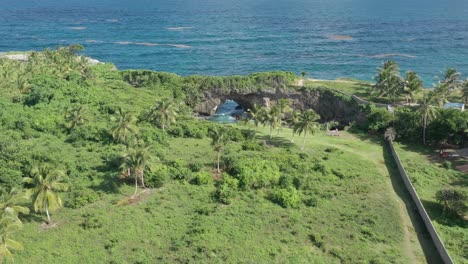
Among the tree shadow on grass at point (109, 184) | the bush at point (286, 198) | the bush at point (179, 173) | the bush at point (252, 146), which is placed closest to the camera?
the bush at point (286, 198)

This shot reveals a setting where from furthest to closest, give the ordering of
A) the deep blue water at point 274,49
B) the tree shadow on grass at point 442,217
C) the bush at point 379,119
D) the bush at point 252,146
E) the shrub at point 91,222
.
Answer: the deep blue water at point 274,49 < the bush at point 379,119 < the bush at point 252,146 < the tree shadow on grass at point 442,217 < the shrub at point 91,222

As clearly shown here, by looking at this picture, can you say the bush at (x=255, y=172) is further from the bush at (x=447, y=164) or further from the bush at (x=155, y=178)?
the bush at (x=447, y=164)

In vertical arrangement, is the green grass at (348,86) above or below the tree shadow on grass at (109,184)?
above

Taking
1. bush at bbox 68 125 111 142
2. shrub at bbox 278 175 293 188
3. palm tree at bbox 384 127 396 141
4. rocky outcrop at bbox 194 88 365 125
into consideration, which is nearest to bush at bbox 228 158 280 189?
shrub at bbox 278 175 293 188

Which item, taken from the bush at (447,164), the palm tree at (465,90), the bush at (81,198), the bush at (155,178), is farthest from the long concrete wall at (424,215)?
the bush at (81,198)

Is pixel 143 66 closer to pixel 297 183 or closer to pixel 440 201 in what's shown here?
pixel 297 183

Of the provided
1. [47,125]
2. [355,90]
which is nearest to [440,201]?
[355,90]

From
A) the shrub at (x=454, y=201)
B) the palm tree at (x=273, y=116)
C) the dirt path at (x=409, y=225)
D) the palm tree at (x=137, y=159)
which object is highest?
the palm tree at (x=273, y=116)
